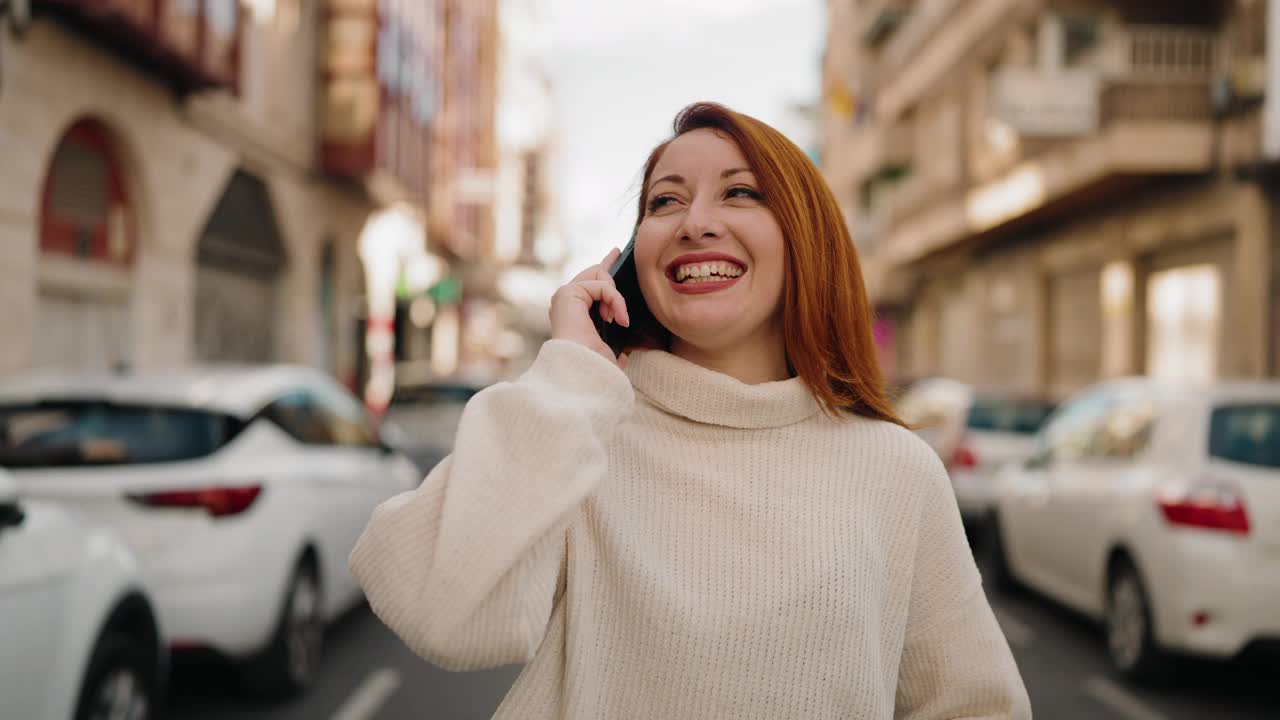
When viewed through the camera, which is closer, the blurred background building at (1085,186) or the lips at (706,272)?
the lips at (706,272)

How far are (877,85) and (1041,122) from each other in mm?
17182

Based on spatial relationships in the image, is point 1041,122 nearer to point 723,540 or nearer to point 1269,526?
point 1269,526

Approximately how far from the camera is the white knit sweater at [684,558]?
1.59 metres

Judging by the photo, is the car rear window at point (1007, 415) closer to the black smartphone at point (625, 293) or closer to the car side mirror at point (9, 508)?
the car side mirror at point (9, 508)

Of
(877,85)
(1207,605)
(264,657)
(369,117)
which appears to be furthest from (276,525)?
(877,85)

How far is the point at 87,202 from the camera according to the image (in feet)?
42.7

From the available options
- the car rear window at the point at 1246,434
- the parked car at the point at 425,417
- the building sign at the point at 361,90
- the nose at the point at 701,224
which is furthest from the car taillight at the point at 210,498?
the building sign at the point at 361,90

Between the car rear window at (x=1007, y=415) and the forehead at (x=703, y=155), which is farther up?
the forehead at (x=703, y=155)

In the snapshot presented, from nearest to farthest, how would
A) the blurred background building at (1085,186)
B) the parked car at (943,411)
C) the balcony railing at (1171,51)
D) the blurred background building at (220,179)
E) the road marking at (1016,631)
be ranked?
the road marking at (1016,631), the parked car at (943,411), the blurred background building at (220,179), the blurred background building at (1085,186), the balcony railing at (1171,51)

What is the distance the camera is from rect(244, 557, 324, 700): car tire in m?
5.40

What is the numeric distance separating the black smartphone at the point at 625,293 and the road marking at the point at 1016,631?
5.53 m

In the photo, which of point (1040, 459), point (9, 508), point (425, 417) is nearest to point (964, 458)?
point (1040, 459)

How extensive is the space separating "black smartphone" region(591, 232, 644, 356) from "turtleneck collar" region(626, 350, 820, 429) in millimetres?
153

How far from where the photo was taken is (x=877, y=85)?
106ft
